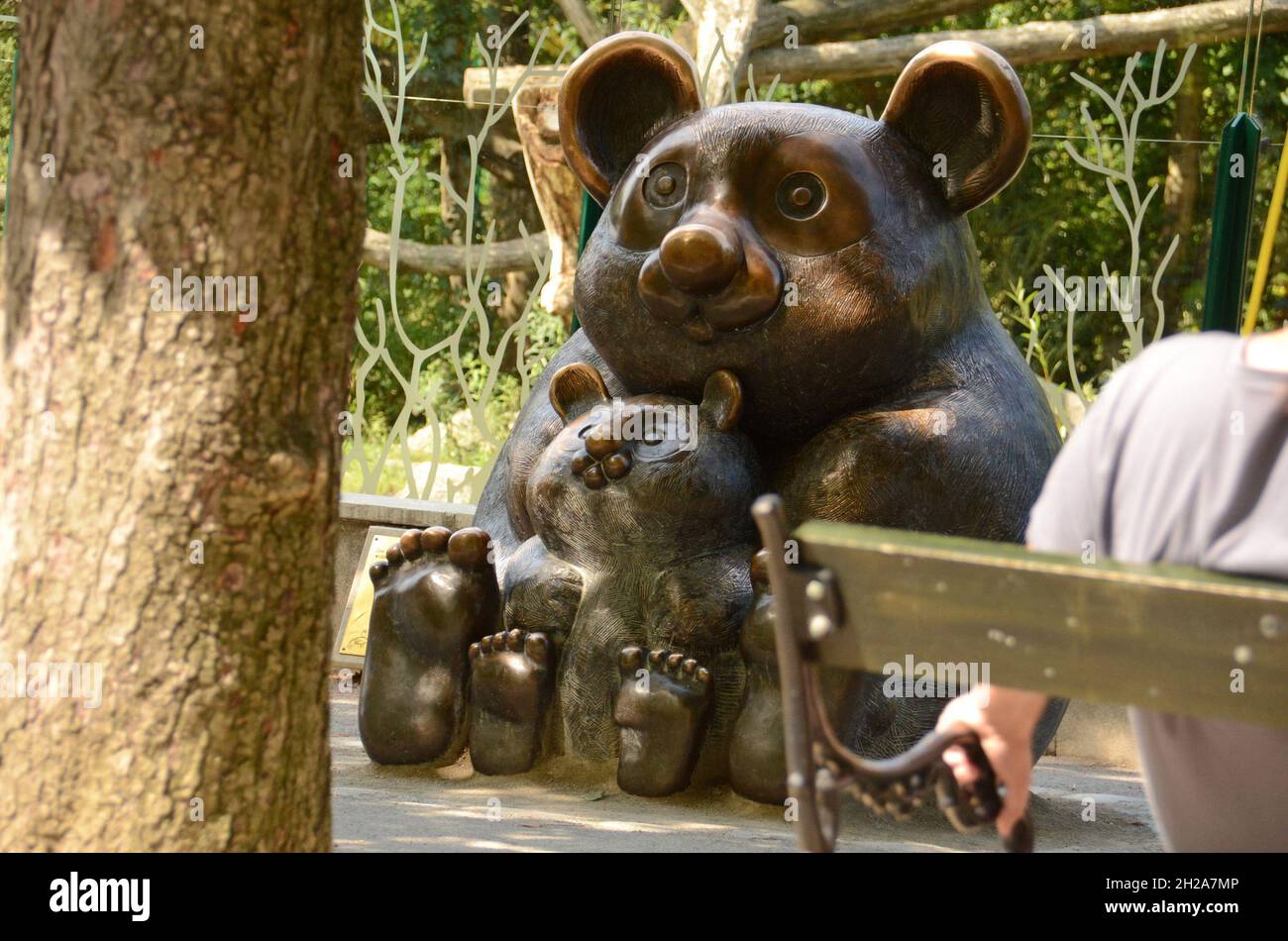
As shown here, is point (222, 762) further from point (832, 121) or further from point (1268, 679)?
point (832, 121)

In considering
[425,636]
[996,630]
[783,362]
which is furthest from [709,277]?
[996,630]

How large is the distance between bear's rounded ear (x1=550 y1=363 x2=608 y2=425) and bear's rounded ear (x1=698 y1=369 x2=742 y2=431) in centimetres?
32

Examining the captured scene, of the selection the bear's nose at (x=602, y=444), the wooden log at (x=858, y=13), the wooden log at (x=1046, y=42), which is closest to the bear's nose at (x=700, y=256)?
the bear's nose at (x=602, y=444)

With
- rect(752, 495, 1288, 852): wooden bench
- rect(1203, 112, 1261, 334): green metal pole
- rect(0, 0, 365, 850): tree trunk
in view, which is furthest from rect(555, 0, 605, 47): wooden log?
rect(752, 495, 1288, 852): wooden bench

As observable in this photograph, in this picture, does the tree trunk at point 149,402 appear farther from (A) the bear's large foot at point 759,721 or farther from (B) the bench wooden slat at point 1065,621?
(A) the bear's large foot at point 759,721

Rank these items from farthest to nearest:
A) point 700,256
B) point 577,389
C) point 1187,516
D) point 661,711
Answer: point 577,389 < point 661,711 < point 700,256 < point 1187,516

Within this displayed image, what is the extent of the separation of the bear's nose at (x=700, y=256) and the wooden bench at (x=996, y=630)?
203 cm

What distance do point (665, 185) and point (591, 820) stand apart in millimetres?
1501

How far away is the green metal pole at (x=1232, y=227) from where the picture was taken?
15.3 feet

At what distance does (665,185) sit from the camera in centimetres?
389

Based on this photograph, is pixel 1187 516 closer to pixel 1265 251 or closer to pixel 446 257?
pixel 1265 251

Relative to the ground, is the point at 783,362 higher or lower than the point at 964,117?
lower

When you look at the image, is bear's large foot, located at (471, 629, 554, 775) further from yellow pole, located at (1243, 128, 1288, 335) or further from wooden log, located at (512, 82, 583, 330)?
wooden log, located at (512, 82, 583, 330)


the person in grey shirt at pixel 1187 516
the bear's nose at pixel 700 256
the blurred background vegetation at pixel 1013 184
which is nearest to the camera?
the person in grey shirt at pixel 1187 516
